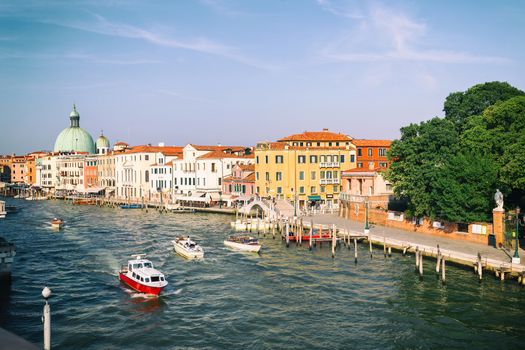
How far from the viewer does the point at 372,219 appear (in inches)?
Result: 2058

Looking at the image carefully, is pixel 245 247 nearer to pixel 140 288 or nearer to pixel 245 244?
pixel 245 244

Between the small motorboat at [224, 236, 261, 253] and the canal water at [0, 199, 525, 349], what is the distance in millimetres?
866

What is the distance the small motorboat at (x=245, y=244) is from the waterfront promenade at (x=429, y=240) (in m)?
10.7

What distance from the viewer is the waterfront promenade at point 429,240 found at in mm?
34688

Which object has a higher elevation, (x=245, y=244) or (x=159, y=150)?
(x=159, y=150)

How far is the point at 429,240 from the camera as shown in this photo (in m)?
40.9

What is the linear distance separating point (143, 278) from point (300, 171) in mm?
38959

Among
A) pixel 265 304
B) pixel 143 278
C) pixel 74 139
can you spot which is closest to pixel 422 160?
pixel 265 304

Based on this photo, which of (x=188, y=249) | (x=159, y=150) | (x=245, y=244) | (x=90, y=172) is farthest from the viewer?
(x=90, y=172)

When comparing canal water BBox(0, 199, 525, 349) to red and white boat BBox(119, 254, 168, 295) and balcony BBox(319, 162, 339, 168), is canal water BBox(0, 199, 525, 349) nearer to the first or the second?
red and white boat BBox(119, 254, 168, 295)

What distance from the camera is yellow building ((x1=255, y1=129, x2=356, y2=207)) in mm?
66375

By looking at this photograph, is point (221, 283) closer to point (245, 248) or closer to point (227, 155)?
point (245, 248)

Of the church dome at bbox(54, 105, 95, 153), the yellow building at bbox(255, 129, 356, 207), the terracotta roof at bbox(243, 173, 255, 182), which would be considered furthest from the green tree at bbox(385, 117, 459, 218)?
the church dome at bbox(54, 105, 95, 153)

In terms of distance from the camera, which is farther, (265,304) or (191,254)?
(191,254)
